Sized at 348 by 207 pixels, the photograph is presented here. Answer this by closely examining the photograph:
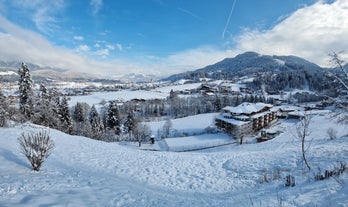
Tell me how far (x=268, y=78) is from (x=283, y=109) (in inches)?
3709

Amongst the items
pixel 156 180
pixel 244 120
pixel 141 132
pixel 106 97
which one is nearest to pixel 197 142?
pixel 141 132

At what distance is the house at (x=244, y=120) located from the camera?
150 feet

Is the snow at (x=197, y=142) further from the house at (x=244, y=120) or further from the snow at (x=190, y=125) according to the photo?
the snow at (x=190, y=125)

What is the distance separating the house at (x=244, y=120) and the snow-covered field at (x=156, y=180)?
29823 mm

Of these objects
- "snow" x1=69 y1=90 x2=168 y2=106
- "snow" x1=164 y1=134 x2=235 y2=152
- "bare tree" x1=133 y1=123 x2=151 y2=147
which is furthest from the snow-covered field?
"snow" x1=69 y1=90 x2=168 y2=106

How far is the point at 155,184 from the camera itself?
1056cm

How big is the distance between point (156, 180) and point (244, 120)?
41.7 m

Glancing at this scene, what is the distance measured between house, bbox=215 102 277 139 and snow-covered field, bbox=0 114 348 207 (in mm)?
29823

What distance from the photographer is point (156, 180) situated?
11148 millimetres

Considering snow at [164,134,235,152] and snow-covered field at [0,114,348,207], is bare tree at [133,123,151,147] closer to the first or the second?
snow at [164,134,235,152]

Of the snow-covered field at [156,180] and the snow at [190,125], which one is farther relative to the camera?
the snow at [190,125]

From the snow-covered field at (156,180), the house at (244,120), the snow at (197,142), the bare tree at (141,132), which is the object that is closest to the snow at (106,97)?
the bare tree at (141,132)

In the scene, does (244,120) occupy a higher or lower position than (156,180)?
lower

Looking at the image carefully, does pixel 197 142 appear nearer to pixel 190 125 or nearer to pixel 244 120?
pixel 244 120
